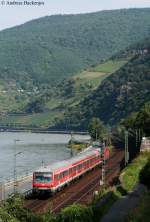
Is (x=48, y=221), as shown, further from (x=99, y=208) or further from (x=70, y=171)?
(x=70, y=171)

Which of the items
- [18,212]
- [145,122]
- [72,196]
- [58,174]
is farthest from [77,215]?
[145,122]

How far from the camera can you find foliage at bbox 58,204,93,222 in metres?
36.7

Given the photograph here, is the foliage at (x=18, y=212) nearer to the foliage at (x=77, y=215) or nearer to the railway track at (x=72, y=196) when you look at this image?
the foliage at (x=77, y=215)

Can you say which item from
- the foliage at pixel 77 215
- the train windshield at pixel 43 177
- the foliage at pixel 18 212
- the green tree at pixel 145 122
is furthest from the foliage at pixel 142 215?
the green tree at pixel 145 122

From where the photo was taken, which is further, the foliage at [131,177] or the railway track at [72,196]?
the railway track at [72,196]

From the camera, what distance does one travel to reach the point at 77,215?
37062 mm

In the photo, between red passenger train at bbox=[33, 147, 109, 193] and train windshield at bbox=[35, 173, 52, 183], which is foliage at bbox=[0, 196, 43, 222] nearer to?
train windshield at bbox=[35, 173, 52, 183]

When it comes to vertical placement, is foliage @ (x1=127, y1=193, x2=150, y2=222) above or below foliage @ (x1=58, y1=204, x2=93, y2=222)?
above

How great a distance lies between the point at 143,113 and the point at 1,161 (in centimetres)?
3952

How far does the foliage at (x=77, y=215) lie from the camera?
36688 millimetres

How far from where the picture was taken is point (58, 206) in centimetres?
6053

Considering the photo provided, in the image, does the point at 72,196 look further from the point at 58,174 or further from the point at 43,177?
the point at 43,177

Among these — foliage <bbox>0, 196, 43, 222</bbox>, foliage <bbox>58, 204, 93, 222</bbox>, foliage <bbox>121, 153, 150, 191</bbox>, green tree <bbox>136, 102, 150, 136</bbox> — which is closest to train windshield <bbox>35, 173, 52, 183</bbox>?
foliage <bbox>121, 153, 150, 191</bbox>

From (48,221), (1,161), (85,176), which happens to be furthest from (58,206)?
(1,161)
